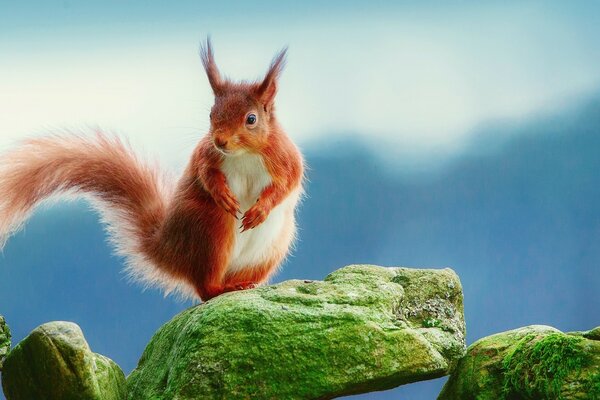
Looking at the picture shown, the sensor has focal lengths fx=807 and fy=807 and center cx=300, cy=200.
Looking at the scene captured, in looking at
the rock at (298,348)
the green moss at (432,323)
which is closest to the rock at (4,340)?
the rock at (298,348)

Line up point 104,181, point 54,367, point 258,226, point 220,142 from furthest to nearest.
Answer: point 104,181 → point 258,226 → point 220,142 → point 54,367

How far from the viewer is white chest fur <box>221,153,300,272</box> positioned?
2736mm

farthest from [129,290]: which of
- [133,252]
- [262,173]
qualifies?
[262,173]

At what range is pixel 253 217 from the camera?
2.69m

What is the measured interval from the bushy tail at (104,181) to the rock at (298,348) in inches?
25.4

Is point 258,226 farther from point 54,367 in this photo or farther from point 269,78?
point 54,367

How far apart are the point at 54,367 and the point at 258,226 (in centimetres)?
85

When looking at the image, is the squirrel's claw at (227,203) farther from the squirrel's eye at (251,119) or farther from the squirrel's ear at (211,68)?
the squirrel's ear at (211,68)

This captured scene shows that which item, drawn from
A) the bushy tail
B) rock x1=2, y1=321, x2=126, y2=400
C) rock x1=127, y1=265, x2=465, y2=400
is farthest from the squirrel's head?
rock x1=2, y1=321, x2=126, y2=400

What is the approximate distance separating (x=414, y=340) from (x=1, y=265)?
9.18 ft

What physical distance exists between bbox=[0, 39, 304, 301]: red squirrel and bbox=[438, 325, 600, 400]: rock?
84 centimetres

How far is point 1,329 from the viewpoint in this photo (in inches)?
111

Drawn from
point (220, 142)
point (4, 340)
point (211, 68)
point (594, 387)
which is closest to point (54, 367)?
point (4, 340)

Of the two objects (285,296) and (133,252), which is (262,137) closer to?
(285,296)
